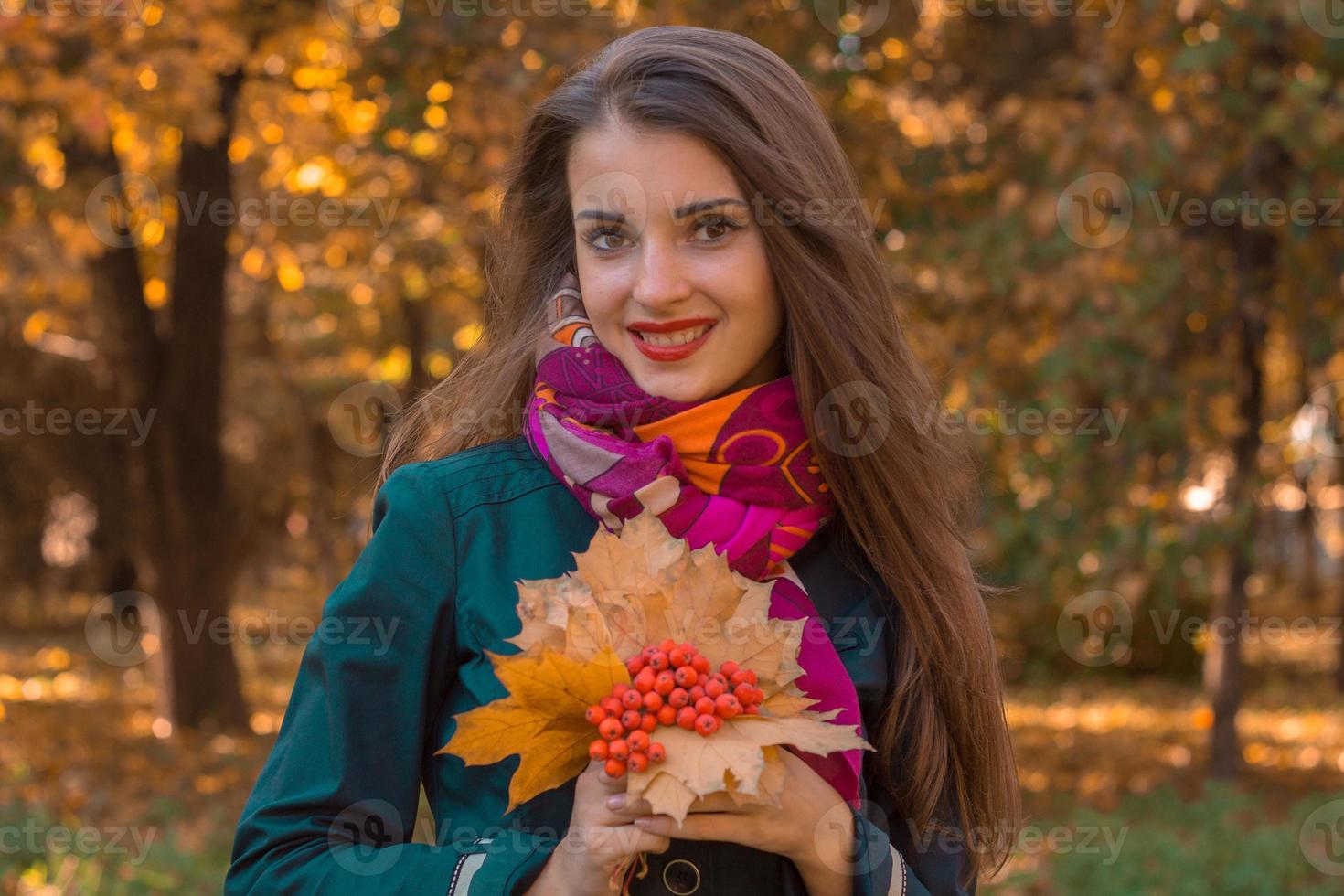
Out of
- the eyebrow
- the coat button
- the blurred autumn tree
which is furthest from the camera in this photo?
the blurred autumn tree

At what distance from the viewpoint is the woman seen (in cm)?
166

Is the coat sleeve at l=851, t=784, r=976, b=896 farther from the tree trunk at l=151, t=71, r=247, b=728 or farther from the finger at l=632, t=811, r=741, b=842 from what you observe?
the tree trunk at l=151, t=71, r=247, b=728

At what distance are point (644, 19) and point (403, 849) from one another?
4.71 meters

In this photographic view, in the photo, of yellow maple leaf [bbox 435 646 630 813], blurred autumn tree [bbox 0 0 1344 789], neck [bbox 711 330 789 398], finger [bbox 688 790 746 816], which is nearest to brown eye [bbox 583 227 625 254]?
neck [bbox 711 330 789 398]

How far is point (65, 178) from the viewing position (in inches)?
315

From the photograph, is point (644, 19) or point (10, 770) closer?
point (644, 19)

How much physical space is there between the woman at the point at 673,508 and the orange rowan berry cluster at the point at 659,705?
0.08 meters

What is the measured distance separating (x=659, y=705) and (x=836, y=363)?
0.73 m

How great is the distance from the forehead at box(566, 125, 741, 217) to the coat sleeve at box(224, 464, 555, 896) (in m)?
0.53

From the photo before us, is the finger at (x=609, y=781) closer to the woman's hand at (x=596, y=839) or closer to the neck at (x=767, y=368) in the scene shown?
the woman's hand at (x=596, y=839)

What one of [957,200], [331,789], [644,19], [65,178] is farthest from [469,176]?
[331,789]

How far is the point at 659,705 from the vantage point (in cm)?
144

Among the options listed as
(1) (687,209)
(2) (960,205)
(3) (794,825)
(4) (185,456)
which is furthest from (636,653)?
(4) (185,456)

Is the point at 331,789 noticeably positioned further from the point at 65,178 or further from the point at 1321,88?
the point at 65,178
